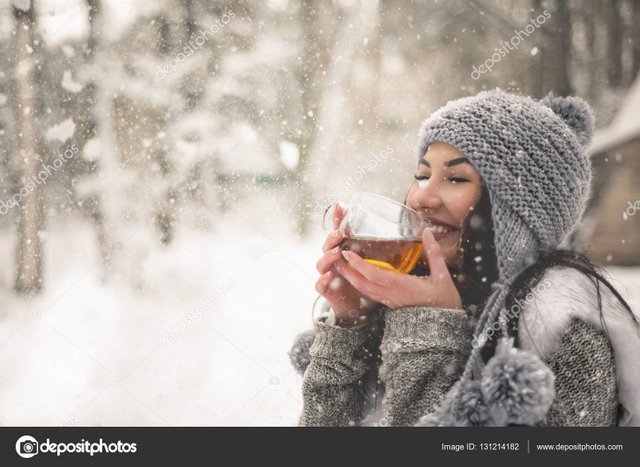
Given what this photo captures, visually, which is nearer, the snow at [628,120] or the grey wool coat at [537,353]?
the grey wool coat at [537,353]

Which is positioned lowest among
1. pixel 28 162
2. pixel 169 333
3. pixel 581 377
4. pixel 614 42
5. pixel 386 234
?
pixel 169 333

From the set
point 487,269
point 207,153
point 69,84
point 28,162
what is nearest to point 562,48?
point 487,269

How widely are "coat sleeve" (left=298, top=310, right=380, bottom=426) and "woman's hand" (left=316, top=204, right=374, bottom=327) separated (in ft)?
0.12

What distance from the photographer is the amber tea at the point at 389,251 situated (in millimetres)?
993

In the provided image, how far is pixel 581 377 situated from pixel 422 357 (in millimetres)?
268

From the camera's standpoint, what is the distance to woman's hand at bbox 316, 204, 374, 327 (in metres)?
1.02

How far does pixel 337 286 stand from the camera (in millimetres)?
1102

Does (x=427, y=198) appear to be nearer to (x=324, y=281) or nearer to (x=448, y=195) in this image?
(x=448, y=195)

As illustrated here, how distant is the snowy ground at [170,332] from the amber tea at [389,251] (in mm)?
1490

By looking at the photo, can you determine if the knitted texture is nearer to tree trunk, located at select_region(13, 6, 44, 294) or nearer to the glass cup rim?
the glass cup rim

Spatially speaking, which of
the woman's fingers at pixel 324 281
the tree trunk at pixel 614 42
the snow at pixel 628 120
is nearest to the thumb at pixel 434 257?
the woman's fingers at pixel 324 281

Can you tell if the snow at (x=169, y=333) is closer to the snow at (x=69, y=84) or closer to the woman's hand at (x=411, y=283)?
the snow at (x=69, y=84)

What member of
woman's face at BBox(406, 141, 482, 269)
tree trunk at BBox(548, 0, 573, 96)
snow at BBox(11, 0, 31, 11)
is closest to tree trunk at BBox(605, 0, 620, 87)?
tree trunk at BBox(548, 0, 573, 96)
